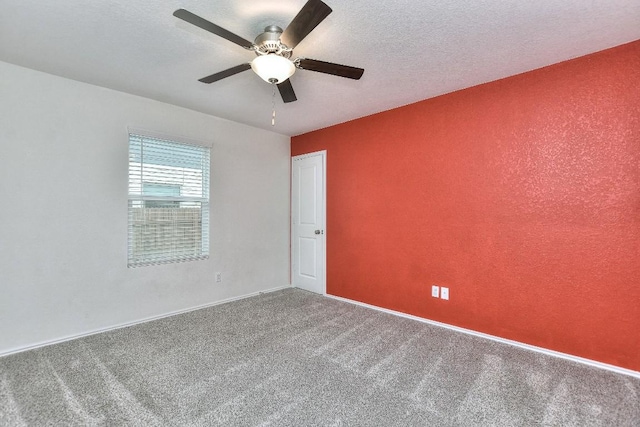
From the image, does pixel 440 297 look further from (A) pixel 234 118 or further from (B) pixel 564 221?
(A) pixel 234 118

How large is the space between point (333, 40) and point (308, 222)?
9.14 feet

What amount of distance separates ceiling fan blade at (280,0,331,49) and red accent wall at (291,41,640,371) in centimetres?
202

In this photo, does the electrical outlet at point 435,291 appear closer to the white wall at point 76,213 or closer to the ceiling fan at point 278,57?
the ceiling fan at point 278,57

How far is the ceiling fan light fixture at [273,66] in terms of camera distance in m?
1.83

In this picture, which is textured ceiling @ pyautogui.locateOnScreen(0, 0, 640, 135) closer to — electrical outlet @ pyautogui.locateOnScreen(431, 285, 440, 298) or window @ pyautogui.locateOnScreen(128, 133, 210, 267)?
window @ pyautogui.locateOnScreen(128, 133, 210, 267)

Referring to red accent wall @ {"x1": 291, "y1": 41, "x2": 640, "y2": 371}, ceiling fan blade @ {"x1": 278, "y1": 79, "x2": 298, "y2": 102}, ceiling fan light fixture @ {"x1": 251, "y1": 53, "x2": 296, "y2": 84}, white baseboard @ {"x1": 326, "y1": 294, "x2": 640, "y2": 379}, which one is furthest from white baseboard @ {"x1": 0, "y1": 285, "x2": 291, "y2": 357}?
ceiling fan light fixture @ {"x1": 251, "y1": 53, "x2": 296, "y2": 84}

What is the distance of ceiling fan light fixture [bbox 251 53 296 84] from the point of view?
1.83 m

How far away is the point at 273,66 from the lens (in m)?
1.85

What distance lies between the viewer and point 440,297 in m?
3.10

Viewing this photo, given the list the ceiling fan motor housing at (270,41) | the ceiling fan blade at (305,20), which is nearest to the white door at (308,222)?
the ceiling fan motor housing at (270,41)

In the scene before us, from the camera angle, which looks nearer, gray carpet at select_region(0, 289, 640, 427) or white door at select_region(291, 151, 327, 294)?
gray carpet at select_region(0, 289, 640, 427)

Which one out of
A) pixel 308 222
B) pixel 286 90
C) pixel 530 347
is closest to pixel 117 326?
pixel 308 222

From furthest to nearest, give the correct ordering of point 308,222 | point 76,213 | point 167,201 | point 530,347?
point 308,222, point 167,201, point 76,213, point 530,347

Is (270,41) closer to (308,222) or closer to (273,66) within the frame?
(273,66)
